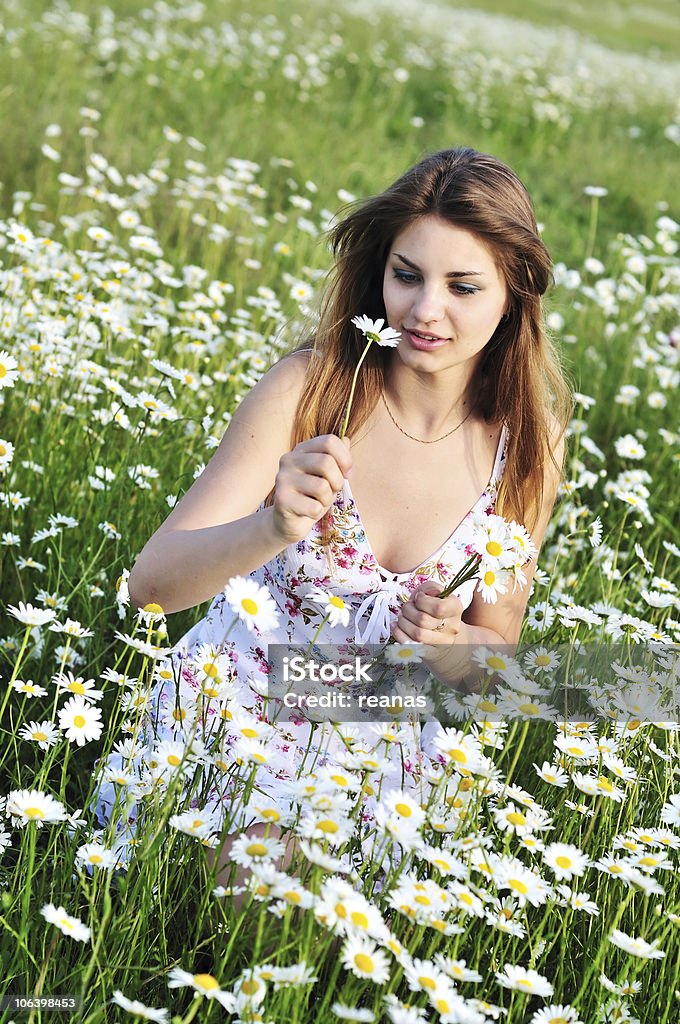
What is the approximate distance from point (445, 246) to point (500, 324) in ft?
1.03

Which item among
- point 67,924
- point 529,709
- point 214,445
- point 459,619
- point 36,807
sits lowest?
point 67,924

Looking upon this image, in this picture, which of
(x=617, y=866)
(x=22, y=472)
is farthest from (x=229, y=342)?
(x=617, y=866)

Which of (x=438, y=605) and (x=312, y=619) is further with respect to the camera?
(x=312, y=619)

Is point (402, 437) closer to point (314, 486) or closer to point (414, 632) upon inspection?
point (414, 632)

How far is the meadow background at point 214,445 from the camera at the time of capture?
147 centimetres

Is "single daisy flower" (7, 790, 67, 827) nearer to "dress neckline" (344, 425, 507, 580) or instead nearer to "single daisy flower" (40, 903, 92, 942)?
"single daisy flower" (40, 903, 92, 942)

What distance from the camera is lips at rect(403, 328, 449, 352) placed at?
208cm

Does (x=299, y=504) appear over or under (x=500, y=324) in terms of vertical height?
under

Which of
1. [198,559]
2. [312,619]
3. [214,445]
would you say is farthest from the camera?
[214,445]

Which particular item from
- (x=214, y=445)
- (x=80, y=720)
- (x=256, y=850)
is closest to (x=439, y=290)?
(x=214, y=445)

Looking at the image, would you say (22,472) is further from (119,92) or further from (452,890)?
(119,92)

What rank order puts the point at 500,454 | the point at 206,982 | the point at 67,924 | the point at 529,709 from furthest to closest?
the point at 500,454
the point at 529,709
the point at 67,924
the point at 206,982

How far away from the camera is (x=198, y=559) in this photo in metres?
1.80

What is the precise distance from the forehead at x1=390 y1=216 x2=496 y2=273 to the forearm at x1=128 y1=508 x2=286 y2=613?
0.65m
